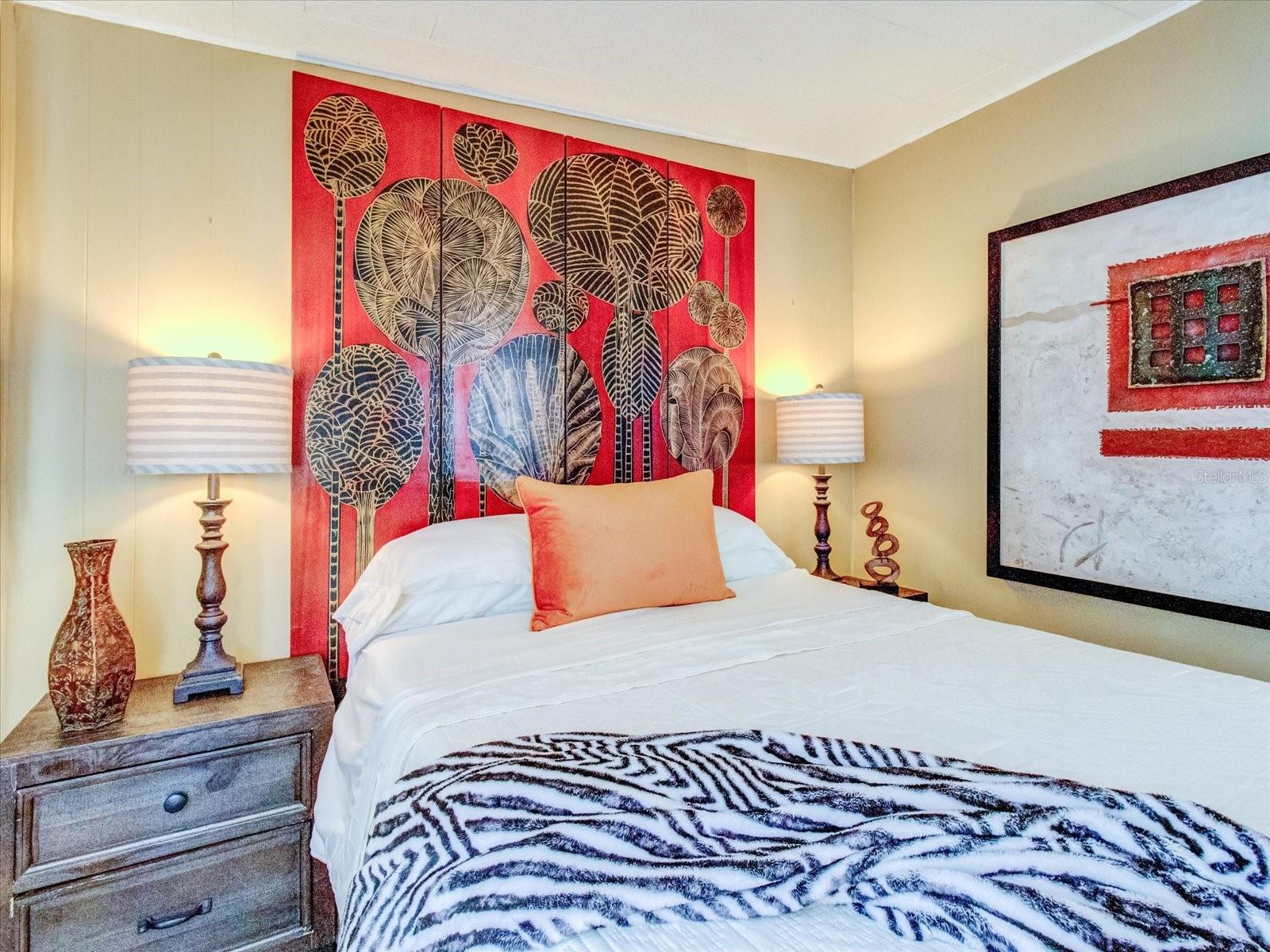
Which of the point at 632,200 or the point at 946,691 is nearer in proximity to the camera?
the point at 946,691

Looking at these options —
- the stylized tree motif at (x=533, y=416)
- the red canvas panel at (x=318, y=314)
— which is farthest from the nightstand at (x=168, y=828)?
the stylized tree motif at (x=533, y=416)

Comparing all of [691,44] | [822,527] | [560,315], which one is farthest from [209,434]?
[822,527]

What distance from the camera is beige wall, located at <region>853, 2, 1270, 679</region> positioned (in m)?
1.85

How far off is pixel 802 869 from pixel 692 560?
1315mm

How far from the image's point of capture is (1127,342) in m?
2.00

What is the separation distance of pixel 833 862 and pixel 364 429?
1.85 meters

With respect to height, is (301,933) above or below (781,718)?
below

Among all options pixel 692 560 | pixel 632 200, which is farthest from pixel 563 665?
pixel 632 200

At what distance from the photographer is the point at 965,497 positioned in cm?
259

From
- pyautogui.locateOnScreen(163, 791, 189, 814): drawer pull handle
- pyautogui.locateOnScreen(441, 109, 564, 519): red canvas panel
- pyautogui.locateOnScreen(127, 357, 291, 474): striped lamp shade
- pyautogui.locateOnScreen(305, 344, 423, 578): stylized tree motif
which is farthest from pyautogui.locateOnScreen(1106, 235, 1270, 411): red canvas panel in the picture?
pyautogui.locateOnScreen(163, 791, 189, 814): drawer pull handle

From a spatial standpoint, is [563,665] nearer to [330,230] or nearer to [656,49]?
[330,230]

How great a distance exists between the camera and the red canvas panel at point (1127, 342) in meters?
1.75

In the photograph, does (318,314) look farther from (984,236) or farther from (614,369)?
(984,236)

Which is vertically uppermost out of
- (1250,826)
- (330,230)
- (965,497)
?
(330,230)
